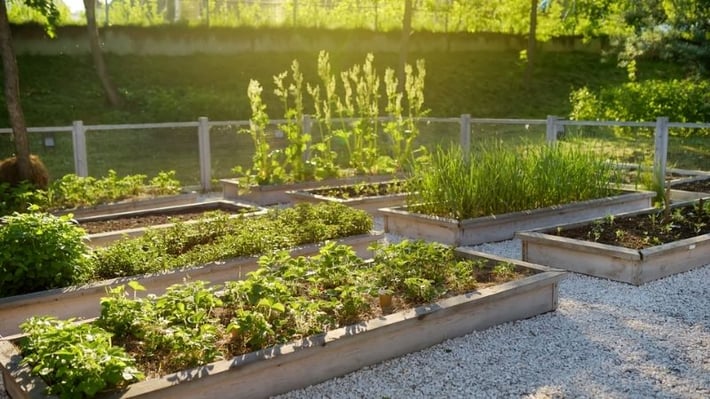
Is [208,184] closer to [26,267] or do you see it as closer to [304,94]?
[26,267]

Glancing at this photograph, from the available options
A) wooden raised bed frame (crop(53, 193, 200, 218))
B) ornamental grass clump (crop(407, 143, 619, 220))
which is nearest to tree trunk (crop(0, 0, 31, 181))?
wooden raised bed frame (crop(53, 193, 200, 218))

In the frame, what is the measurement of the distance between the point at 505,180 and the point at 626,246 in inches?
72.8

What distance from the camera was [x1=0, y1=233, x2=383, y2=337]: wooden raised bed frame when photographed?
504cm

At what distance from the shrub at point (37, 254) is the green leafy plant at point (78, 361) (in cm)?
136

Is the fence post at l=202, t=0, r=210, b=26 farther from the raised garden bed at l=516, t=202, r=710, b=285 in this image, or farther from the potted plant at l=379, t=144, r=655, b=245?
the raised garden bed at l=516, t=202, r=710, b=285

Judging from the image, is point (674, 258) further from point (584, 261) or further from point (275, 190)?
point (275, 190)

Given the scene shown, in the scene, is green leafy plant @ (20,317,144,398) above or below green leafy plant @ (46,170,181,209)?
above

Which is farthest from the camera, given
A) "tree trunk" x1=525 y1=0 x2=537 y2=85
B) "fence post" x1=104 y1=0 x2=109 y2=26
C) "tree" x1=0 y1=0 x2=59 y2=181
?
"tree trunk" x1=525 y1=0 x2=537 y2=85

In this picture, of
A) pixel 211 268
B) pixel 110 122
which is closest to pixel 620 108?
pixel 110 122

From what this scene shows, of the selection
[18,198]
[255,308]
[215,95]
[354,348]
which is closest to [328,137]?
[18,198]

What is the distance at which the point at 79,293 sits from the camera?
529 cm

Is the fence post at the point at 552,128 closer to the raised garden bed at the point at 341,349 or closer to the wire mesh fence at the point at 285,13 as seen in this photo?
the raised garden bed at the point at 341,349

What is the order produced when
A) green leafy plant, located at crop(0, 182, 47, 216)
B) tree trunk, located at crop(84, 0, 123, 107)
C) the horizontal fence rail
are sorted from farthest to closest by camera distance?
tree trunk, located at crop(84, 0, 123, 107)
the horizontal fence rail
green leafy plant, located at crop(0, 182, 47, 216)

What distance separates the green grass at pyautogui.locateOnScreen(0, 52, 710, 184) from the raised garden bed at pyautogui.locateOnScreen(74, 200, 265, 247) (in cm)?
327
